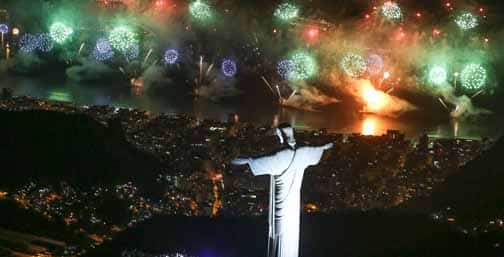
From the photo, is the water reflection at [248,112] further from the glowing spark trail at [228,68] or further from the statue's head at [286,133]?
the statue's head at [286,133]

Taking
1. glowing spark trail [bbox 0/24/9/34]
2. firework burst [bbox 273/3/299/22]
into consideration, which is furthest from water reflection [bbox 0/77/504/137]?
glowing spark trail [bbox 0/24/9/34]

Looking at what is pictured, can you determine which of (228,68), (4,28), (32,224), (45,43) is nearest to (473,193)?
(32,224)

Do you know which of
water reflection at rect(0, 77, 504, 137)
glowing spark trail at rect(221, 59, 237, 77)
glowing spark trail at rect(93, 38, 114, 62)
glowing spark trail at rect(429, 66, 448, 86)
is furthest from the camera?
glowing spark trail at rect(93, 38, 114, 62)

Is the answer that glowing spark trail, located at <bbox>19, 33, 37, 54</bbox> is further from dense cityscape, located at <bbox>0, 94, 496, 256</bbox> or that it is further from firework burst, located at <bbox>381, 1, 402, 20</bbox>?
firework burst, located at <bbox>381, 1, 402, 20</bbox>

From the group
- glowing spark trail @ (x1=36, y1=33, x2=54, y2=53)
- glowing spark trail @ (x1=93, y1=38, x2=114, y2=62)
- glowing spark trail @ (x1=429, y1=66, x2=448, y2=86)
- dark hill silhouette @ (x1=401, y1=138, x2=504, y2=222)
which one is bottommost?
dark hill silhouette @ (x1=401, y1=138, x2=504, y2=222)

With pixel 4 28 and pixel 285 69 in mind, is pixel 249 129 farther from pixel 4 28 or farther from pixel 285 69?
pixel 4 28

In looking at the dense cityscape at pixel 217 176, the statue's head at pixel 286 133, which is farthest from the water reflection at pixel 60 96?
the statue's head at pixel 286 133
